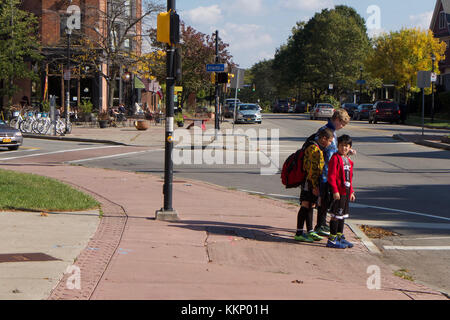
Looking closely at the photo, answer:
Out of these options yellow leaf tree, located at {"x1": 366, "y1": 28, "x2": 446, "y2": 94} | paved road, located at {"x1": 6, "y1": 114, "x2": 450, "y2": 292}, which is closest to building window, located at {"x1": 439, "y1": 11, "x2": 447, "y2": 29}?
yellow leaf tree, located at {"x1": 366, "y1": 28, "x2": 446, "y2": 94}

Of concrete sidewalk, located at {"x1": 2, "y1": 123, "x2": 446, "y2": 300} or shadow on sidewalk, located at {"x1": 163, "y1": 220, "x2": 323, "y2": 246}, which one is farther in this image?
shadow on sidewalk, located at {"x1": 163, "y1": 220, "x2": 323, "y2": 246}

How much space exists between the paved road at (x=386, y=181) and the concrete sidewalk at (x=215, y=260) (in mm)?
719

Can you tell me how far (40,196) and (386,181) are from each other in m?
8.62

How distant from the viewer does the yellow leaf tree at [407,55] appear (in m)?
65.6

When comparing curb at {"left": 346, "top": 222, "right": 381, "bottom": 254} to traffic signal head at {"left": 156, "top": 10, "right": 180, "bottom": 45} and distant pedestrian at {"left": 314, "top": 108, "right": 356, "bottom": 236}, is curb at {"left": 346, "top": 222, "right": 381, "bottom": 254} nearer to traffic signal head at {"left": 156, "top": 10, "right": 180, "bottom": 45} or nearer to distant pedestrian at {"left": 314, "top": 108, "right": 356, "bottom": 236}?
distant pedestrian at {"left": 314, "top": 108, "right": 356, "bottom": 236}

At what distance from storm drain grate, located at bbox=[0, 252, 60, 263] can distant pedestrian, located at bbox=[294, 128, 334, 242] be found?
3389 millimetres

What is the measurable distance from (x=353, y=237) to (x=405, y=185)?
6.54m

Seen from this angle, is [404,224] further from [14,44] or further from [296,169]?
[14,44]

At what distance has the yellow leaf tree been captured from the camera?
2584 inches

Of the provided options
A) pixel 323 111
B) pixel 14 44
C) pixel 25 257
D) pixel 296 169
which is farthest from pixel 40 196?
pixel 323 111

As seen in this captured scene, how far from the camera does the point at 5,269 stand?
6.28 meters

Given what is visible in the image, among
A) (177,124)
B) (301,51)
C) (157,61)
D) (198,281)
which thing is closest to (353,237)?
(198,281)

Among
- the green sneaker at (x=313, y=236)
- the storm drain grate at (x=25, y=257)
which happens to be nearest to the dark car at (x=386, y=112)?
the green sneaker at (x=313, y=236)

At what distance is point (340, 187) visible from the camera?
27.2 ft
